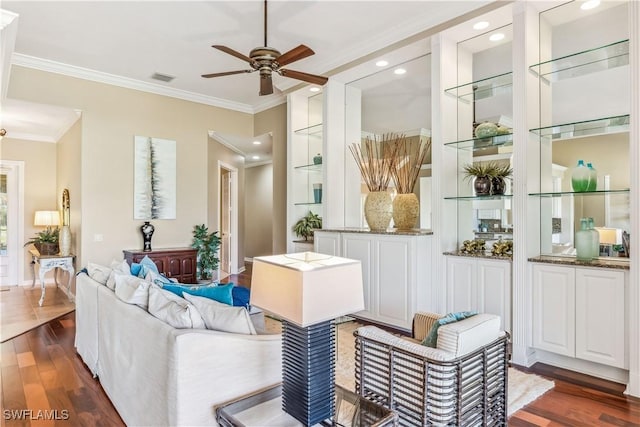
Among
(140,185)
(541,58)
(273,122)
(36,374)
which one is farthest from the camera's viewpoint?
(273,122)

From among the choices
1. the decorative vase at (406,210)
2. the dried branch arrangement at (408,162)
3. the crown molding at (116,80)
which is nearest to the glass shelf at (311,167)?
the dried branch arrangement at (408,162)

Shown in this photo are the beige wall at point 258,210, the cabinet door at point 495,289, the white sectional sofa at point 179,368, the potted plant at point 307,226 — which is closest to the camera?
the white sectional sofa at point 179,368

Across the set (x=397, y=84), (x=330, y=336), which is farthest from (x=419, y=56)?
Result: (x=330, y=336)

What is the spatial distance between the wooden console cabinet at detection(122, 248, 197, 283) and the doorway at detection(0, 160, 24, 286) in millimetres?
3230

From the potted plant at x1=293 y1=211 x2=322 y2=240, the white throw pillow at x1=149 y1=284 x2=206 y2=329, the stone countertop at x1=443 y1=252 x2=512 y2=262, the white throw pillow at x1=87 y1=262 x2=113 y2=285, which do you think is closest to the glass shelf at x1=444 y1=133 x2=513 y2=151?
the stone countertop at x1=443 y1=252 x2=512 y2=262

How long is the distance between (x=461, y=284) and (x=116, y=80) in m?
5.23

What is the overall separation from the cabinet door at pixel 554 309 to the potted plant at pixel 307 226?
313 centimetres

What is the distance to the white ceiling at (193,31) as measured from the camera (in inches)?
138

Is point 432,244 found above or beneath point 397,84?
beneath

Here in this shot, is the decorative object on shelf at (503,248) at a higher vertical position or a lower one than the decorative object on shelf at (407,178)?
lower

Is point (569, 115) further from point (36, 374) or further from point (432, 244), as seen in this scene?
point (36, 374)

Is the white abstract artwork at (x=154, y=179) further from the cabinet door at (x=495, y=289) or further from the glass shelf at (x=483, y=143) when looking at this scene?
the cabinet door at (x=495, y=289)

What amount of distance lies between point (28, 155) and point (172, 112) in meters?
3.34

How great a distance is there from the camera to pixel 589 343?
2814mm
